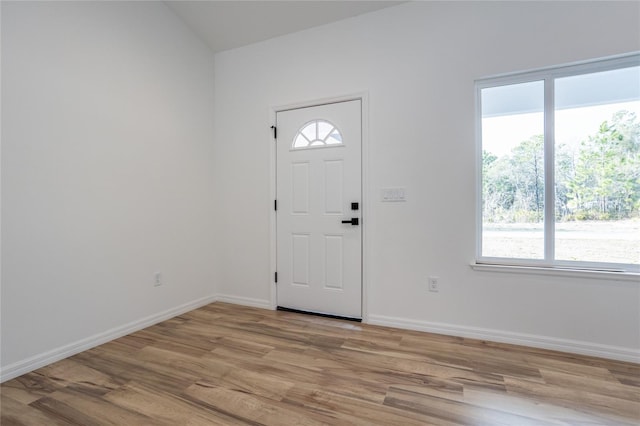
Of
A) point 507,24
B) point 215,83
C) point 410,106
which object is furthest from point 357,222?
point 215,83

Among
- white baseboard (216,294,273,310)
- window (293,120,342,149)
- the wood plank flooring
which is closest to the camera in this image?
the wood plank flooring

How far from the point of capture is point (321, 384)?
5.97 ft

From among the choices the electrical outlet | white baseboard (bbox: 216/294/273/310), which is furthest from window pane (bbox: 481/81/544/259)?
white baseboard (bbox: 216/294/273/310)

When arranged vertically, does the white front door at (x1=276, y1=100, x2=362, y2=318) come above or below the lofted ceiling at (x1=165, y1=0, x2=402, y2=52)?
below

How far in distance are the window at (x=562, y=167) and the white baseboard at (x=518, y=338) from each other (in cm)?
55

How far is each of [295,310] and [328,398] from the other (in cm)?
150

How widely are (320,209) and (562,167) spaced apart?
1.99m

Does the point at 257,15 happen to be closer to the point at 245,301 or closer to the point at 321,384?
the point at 245,301

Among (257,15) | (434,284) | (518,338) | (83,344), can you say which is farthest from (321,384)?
(257,15)

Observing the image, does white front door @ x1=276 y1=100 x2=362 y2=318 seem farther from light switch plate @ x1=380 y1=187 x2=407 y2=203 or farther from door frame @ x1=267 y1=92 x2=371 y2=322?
light switch plate @ x1=380 y1=187 x2=407 y2=203

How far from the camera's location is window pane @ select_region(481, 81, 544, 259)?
7.80 feet

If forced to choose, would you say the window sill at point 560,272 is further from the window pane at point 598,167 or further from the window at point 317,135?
the window at point 317,135

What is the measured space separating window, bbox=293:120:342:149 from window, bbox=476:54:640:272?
1258 mm

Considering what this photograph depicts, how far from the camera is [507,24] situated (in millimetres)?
2346
